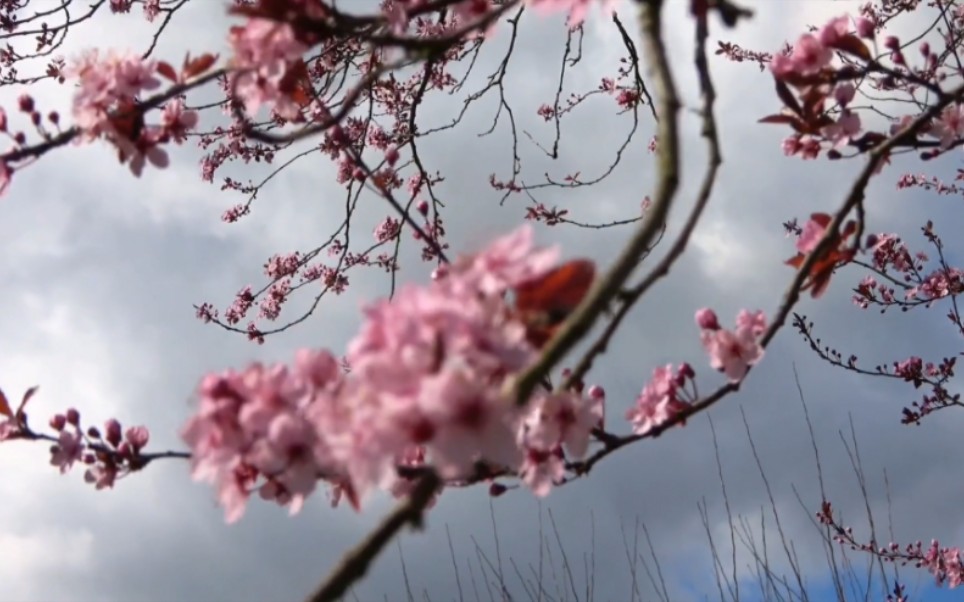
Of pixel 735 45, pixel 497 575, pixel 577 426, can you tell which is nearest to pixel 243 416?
pixel 577 426

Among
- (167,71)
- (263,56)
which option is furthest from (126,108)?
(263,56)

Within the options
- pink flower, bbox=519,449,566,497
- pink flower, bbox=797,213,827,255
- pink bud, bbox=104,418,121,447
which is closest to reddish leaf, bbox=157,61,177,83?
pink bud, bbox=104,418,121,447

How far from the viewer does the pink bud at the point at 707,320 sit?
1.59m

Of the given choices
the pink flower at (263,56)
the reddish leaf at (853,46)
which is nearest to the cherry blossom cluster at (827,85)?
the reddish leaf at (853,46)

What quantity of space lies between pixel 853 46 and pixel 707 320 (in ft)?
1.82

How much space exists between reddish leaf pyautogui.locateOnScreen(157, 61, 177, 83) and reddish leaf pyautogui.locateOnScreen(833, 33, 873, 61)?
1.17 metres

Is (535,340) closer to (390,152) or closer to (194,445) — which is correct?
(194,445)

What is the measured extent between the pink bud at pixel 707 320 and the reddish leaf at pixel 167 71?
102cm

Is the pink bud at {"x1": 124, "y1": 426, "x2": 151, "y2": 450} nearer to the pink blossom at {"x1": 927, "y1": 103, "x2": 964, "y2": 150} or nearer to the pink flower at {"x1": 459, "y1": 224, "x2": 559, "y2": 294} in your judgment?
the pink flower at {"x1": 459, "y1": 224, "x2": 559, "y2": 294}

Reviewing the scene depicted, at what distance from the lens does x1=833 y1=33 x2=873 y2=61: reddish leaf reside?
5.22 feet

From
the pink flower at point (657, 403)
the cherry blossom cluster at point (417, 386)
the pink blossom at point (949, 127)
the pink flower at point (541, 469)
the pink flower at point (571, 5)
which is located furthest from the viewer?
the pink blossom at point (949, 127)

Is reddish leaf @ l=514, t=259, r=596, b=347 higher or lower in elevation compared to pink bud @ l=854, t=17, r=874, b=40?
lower

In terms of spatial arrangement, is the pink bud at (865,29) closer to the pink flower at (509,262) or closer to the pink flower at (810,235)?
the pink flower at (810,235)

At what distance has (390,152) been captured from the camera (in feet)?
6.66
